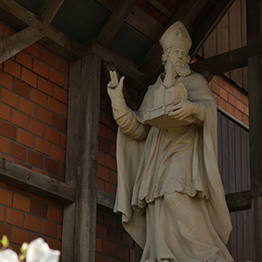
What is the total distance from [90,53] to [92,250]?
1.59 m

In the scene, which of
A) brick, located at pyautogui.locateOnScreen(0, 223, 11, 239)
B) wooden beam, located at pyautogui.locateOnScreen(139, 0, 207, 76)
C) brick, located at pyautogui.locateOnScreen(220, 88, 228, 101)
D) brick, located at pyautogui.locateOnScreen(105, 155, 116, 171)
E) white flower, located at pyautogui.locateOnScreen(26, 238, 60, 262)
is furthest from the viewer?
brick, located at pyautogui.locateOnScreen(220, 88, 228, 101)

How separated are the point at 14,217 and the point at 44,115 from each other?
879 mm

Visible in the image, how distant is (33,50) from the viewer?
494cm

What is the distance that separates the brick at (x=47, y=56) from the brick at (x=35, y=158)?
2.56 feet

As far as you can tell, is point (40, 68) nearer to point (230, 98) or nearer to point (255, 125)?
point (255, 125)

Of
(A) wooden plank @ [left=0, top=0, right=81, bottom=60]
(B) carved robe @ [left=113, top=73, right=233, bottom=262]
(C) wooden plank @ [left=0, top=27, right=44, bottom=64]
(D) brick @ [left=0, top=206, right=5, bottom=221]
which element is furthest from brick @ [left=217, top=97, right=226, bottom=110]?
(D) brick @ [left=0, top=206, right=5, bottom=221]

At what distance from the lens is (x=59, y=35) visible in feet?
16.5

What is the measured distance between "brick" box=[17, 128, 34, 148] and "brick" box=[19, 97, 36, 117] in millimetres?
164

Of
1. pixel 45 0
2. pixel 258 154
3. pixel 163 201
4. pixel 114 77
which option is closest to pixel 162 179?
pixel 163 201

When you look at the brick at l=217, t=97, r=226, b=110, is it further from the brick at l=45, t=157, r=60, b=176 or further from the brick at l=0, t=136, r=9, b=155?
the brick at l=0, t=136, r=9, b=155

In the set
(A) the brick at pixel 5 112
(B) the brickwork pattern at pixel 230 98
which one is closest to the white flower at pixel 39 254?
(A) the brick at pixel 5 112

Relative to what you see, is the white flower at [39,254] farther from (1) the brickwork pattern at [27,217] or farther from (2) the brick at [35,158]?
(2) the brick at [35,158]

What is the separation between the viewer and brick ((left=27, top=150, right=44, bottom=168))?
4691 mm

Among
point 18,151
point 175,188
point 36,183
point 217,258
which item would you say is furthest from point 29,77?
point 217,258
